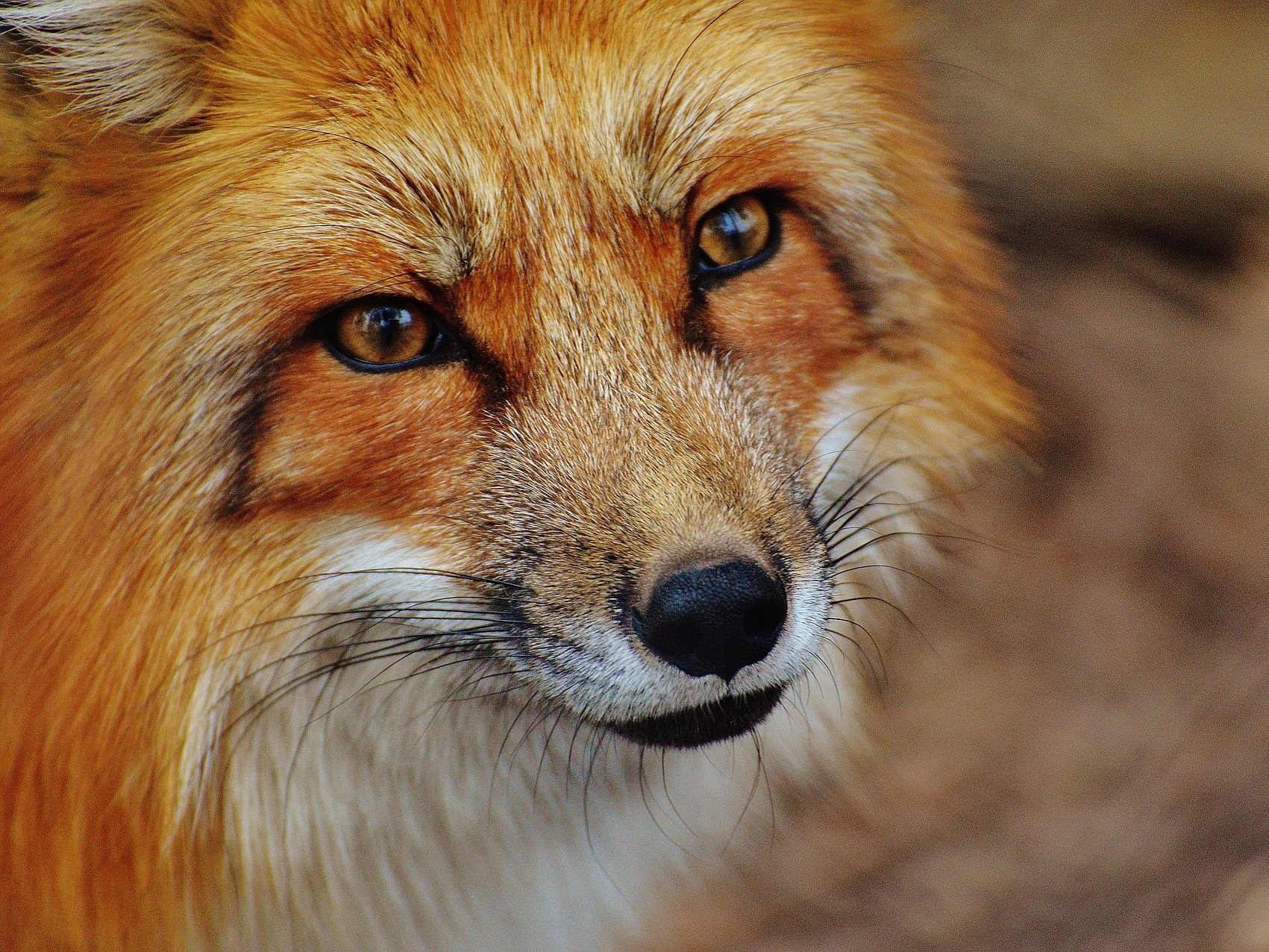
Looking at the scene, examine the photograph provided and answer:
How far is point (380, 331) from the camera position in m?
1.58

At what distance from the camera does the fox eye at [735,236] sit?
1748mm

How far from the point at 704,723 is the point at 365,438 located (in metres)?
0.58

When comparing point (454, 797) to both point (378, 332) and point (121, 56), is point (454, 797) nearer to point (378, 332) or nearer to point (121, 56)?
point (378, 332)

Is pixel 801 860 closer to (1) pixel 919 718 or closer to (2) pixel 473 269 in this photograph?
(1) pixel 919 718

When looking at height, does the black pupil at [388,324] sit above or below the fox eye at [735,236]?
below

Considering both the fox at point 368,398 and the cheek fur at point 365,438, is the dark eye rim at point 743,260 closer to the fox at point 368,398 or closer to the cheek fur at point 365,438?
the fox at point 368,398

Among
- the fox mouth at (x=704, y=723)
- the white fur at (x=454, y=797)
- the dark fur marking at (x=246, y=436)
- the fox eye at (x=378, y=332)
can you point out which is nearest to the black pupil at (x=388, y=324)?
the fox eye at (x=378, y=332)

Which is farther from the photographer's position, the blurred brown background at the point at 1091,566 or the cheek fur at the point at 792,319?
the blurred brown background at the point at 1091,566

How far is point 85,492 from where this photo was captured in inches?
64.3

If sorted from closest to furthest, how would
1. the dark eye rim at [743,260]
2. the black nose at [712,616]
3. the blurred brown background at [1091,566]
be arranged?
the black nose at [712,616] → the dark eye rim at [743,260] → the blurred brown background at [1091,566]

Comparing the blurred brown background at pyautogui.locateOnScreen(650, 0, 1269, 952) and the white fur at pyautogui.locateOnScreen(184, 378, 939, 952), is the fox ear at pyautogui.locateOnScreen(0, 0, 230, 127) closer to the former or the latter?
the white fur at pyautogui.locateOnScreen(184, 378, 939, 952)

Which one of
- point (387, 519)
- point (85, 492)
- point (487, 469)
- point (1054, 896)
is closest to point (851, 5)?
point (487, 469)

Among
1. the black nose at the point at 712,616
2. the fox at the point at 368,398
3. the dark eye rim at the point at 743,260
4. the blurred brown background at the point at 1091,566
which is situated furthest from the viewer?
the blurred brown background at the point at 1091,566

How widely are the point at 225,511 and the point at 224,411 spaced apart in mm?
138
